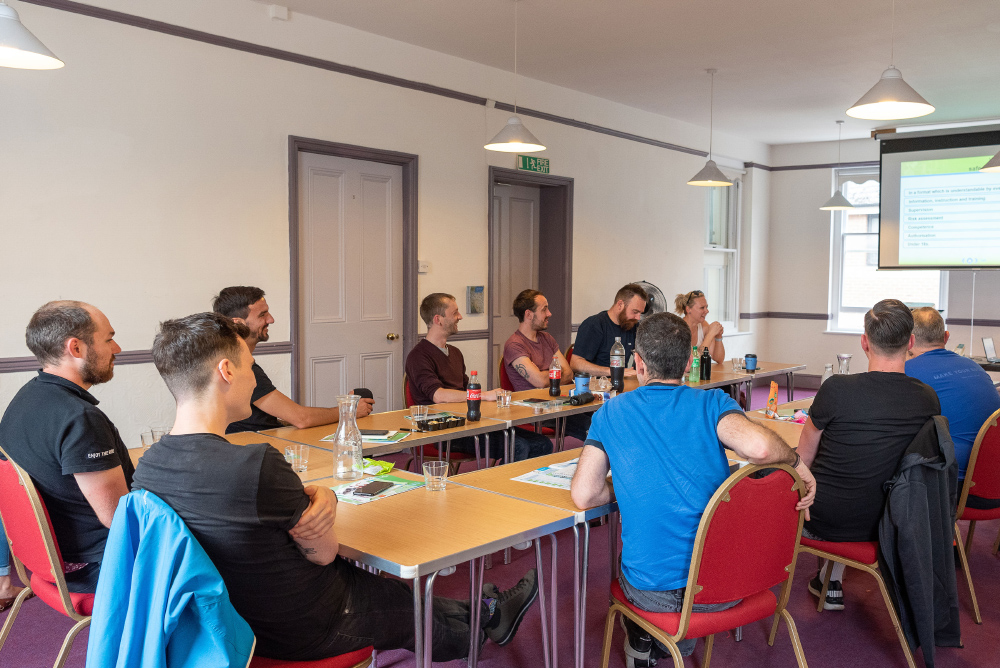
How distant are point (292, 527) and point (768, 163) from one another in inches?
372

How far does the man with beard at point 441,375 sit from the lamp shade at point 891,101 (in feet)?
7.40

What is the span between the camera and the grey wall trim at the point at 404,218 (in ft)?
16.4

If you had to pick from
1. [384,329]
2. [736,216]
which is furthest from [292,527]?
[736,216]

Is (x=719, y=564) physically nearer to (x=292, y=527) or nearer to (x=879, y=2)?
(x=292, y=527)

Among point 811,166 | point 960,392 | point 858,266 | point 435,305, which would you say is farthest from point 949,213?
point 435,305

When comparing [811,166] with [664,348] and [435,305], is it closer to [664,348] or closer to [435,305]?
[435,305]

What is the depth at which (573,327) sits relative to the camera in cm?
722

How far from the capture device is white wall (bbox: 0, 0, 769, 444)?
3945 millimetres

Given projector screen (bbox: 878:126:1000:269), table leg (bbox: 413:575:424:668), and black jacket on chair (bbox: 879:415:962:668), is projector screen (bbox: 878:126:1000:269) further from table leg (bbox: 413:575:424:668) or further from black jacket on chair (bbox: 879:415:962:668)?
table leg (bbox: 413:575:424:668)

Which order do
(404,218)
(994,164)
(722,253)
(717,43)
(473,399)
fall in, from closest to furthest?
(473,399)
(994,164)
(717,43)
(404,218)
(722,253)

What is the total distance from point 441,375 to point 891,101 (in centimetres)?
260

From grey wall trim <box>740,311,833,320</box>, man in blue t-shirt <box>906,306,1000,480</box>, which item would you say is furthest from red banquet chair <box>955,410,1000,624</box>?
grey wall trim <box>740,311,833,320</box>

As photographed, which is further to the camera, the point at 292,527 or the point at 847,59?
the point at 847,59

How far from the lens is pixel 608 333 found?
17.4ft
